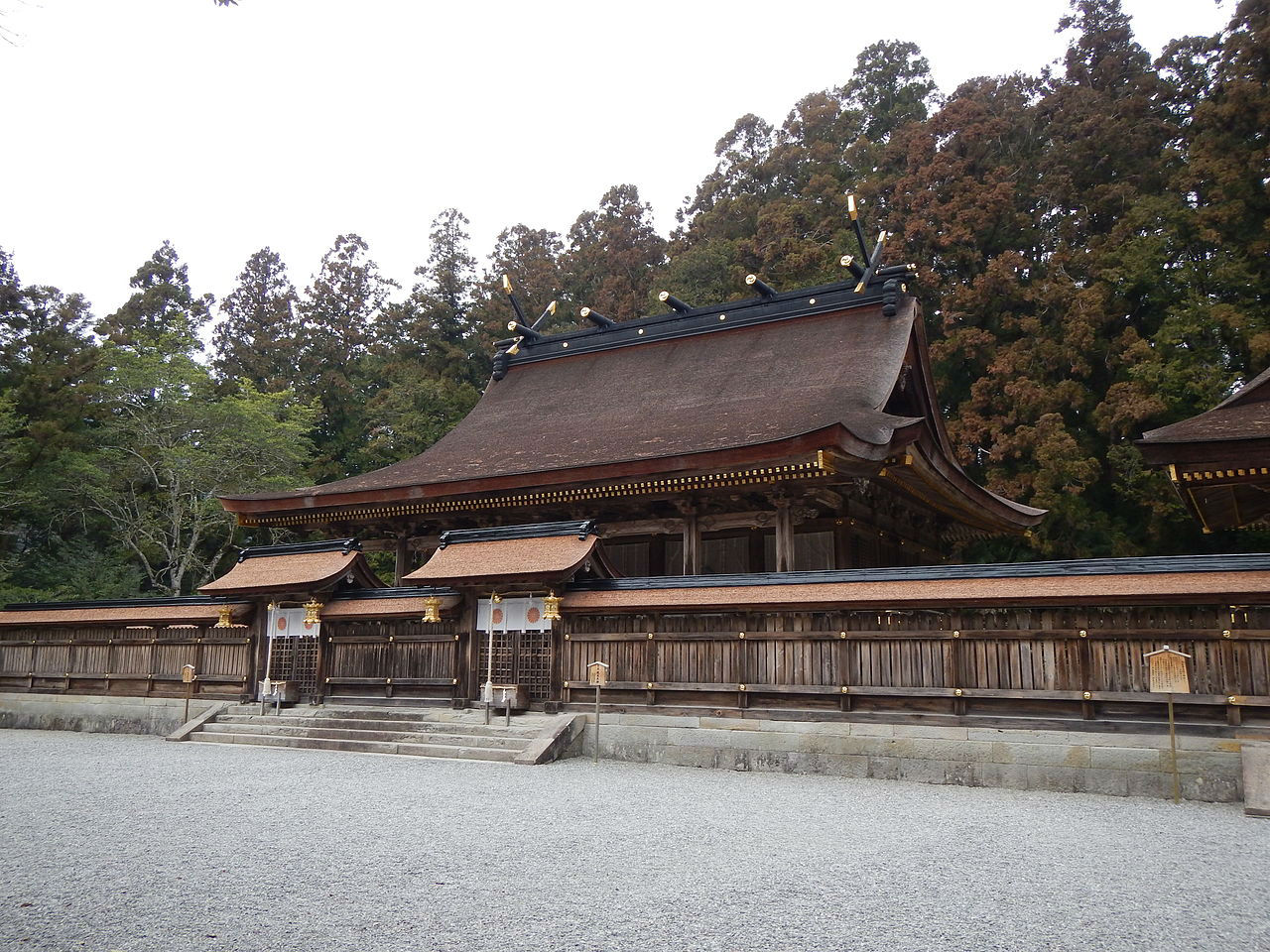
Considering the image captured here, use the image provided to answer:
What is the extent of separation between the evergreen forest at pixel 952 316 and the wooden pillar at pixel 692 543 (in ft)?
36.2

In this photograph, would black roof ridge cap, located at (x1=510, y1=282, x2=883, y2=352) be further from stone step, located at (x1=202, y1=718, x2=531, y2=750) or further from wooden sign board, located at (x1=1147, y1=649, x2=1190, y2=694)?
stone step, located at (x1=202, y1=718, x2=531, y2=750)

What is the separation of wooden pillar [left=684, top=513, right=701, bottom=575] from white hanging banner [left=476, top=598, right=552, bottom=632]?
2.86 m

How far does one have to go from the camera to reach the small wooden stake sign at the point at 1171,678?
8.80 m

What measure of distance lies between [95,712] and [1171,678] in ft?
54.1

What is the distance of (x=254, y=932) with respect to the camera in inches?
173

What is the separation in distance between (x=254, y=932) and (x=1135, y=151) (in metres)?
28.8

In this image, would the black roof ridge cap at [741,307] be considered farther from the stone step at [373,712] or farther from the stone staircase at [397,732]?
the stone staircase at [397,732]

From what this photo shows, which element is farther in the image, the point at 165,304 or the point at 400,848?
the point at 165,304

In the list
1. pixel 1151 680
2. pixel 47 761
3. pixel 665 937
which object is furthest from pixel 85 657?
pixel 1151 680

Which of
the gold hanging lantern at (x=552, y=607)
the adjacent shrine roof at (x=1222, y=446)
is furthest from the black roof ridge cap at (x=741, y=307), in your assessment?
the gold hanging lantern at (x=552, y=607)

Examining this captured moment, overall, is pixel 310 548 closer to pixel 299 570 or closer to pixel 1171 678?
pixel 299 570

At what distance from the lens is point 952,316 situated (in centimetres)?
2523

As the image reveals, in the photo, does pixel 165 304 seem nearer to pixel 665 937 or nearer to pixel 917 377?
pixel 917 377

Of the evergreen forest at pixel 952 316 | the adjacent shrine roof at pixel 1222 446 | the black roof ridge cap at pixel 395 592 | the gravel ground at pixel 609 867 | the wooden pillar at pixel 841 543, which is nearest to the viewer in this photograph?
the gravel ground at pixel 609 867
